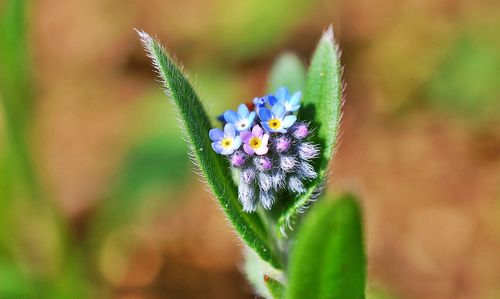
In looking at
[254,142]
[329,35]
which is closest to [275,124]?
[254,142]

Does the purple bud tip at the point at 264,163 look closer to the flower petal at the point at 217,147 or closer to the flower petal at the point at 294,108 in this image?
the flower petal at the point at 217,147

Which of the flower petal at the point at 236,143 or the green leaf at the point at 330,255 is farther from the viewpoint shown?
the flower petal at the point at 236,143

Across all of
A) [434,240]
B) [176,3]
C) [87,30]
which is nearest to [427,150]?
[434,240]

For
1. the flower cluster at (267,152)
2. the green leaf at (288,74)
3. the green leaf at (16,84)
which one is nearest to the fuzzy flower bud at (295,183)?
the flower cluster at (267,152)

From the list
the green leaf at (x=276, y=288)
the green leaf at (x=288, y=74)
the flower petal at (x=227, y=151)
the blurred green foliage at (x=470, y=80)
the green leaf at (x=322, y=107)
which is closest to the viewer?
the green leaf at (x=276, y=288)

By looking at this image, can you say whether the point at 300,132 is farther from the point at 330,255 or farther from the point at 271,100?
the point at 330,255
